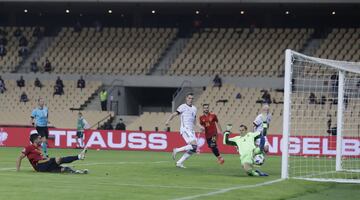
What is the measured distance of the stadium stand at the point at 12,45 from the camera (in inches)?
2279

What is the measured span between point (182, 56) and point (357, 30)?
1033 centimetres

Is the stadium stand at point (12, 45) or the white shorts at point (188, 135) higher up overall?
the stadium stand at point (12, 45)

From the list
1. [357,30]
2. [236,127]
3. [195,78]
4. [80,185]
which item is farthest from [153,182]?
[357,30]

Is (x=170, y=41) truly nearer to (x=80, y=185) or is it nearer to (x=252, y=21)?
(x=252, y=21)

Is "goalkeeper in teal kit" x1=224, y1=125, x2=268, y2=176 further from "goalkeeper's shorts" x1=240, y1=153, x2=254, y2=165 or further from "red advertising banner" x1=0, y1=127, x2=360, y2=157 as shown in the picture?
"red advertising banner" x1=0, y1=127, x2=360, y2=157

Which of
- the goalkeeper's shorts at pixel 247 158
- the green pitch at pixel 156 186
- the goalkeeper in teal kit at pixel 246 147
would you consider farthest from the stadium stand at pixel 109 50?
the goalkeeper's shorts at pixel 247 158

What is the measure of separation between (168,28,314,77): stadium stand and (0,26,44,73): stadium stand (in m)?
9.89

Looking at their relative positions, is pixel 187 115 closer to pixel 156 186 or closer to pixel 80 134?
pixel 156 186

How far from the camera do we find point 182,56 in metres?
56.2

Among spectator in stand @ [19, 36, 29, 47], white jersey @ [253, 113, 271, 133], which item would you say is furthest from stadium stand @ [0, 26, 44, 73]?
white jersey @ [253, 113, 271, 133]

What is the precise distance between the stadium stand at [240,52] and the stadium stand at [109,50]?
1.84 m

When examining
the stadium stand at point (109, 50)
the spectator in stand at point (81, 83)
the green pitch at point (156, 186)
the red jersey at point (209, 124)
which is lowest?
the green pitch at point (156, 186)

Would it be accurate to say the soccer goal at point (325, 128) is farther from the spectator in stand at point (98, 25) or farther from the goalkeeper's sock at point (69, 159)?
the spectator in stand at point (98, 25)

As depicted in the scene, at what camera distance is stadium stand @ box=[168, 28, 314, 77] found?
5394 cm
